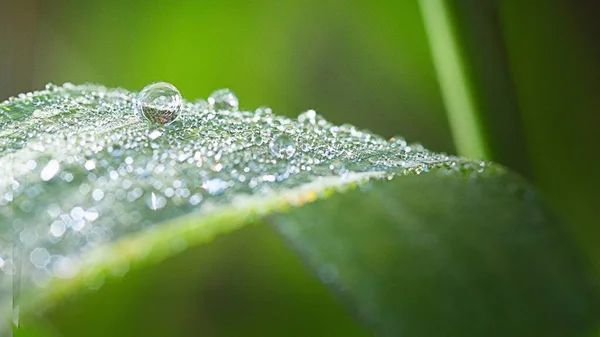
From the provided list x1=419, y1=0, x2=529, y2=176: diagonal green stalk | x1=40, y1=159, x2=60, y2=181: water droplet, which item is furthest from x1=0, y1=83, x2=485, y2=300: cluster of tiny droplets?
x1=419, y1=0, x2=529, y2=176: diagonal green stalk

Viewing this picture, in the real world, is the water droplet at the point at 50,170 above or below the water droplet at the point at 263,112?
below

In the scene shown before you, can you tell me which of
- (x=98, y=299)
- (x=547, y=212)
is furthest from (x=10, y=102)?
(x=98, y=299)

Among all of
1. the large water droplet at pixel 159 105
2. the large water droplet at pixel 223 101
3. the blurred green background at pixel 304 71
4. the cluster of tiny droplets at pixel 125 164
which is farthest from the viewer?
the blurred green background at pixel 304 71

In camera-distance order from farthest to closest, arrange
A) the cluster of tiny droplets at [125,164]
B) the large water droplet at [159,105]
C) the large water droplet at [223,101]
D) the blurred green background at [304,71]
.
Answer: the blurred green background at [304,71] < the large water droplet at [223,101] < the large water droplet at [159,105] < the cluster of tiny droplets at [125,164]

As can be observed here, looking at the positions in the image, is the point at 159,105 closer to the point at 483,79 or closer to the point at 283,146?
the point at 283,146

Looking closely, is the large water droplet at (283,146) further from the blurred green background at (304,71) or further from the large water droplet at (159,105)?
the blurred green background at (304,71)

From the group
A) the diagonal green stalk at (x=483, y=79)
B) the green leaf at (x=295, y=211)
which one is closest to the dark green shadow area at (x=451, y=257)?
the green leaf at (x=295, y=211)
